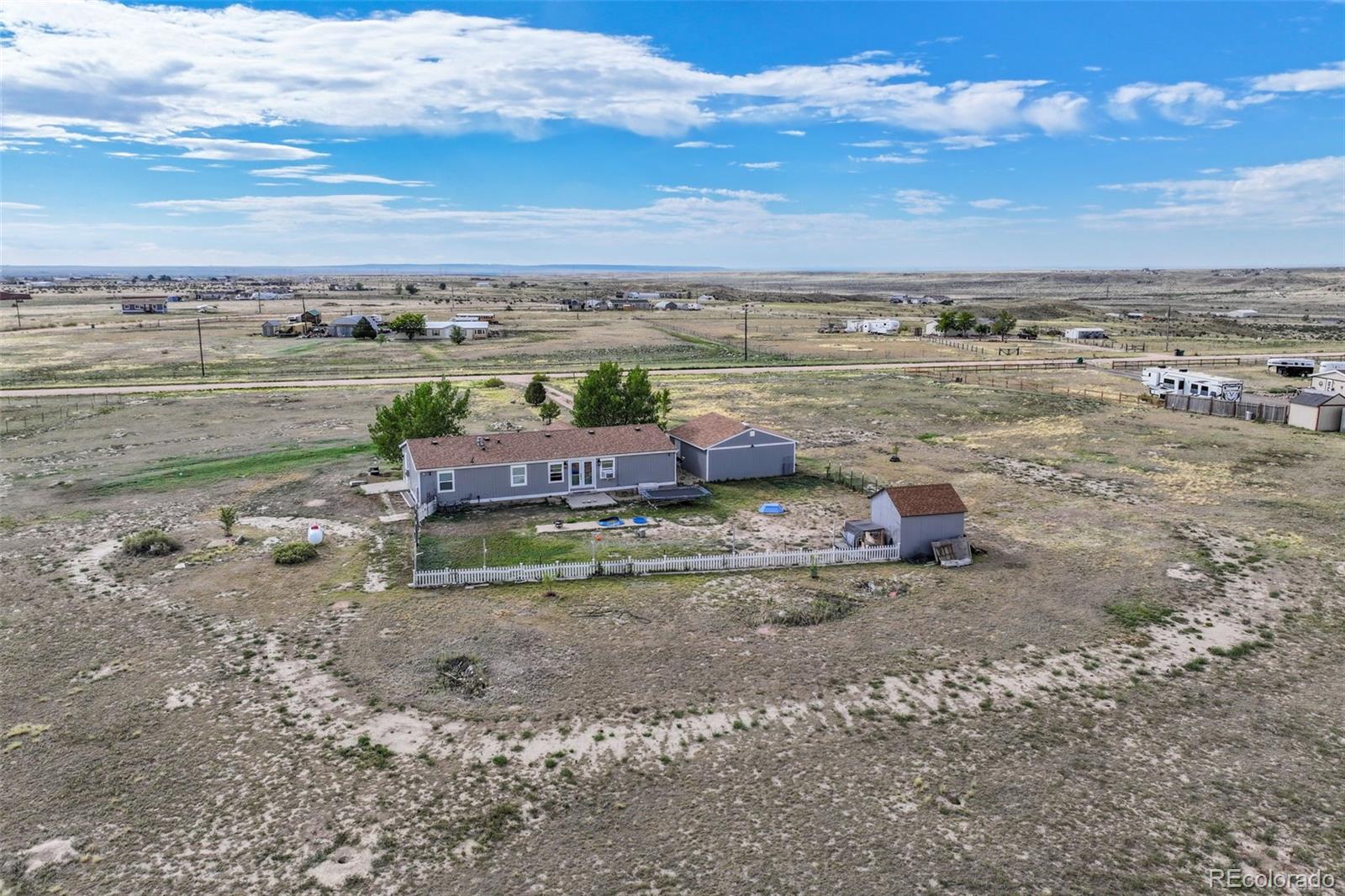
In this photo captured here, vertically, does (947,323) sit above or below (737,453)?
above

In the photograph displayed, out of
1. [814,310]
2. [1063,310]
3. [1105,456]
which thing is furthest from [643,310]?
[1105,456]

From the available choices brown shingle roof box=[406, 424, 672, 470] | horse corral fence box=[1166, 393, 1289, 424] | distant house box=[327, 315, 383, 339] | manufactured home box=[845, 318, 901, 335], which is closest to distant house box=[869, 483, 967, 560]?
brown shingle roof box=[406, 424, 672, 470]

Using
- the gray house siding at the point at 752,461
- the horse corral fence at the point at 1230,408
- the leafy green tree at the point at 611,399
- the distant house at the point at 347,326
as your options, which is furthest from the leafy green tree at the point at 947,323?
the gray house siding at the point at 752,461

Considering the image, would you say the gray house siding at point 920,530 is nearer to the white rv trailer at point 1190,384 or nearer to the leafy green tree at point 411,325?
the white rv trailer at point 1190,384

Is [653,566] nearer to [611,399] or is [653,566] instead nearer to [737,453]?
[737,453]

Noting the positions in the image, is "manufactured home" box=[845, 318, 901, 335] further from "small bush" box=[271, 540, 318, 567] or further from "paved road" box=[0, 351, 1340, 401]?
"small bush" box=[271, 540, 318, 567]

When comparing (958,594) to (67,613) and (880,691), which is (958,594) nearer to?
(880,691)

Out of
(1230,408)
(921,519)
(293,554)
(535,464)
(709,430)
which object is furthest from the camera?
(1230,408)

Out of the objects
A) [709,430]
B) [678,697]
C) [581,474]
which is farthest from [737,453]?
[678,697]
